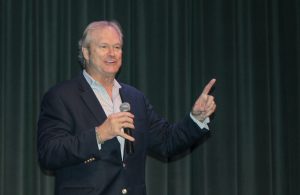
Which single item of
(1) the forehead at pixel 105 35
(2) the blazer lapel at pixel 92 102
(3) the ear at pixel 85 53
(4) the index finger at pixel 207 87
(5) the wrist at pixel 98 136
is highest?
(1) the forehead at pixel 105 35

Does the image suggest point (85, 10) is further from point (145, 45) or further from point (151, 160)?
point (151, 160)

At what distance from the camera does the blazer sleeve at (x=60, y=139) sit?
2008mm

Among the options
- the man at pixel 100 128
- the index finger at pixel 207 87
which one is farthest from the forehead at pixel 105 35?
the index finger at pixel 207 87

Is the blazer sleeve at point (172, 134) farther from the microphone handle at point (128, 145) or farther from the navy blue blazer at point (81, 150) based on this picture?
the microphone handle at point (128, 145)

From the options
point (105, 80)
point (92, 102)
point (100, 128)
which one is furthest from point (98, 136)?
point (105, 80)

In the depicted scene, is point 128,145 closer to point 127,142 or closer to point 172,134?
point 127,142

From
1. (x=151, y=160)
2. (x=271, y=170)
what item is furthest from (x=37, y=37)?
(x=271, y=170)

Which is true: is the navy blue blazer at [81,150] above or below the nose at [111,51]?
below

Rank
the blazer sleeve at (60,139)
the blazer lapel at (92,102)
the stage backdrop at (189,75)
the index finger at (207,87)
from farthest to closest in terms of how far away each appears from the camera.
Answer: the stage backdrop at (189,75), the index finger at (207,87), the blazer lapel at (92,102), the blazer sleeve at (60,139)

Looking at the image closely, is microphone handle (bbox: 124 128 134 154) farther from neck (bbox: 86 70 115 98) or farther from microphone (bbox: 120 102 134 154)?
neck (bbox: 86 70 115 98)

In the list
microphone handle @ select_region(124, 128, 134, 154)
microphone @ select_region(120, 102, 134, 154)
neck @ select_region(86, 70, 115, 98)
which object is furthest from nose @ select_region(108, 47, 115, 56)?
microphone handle @ select_region(124, 128, 134, 154)

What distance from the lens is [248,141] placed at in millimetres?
4414

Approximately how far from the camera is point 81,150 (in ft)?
6.57

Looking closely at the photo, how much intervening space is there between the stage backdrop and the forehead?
4.91 feet
